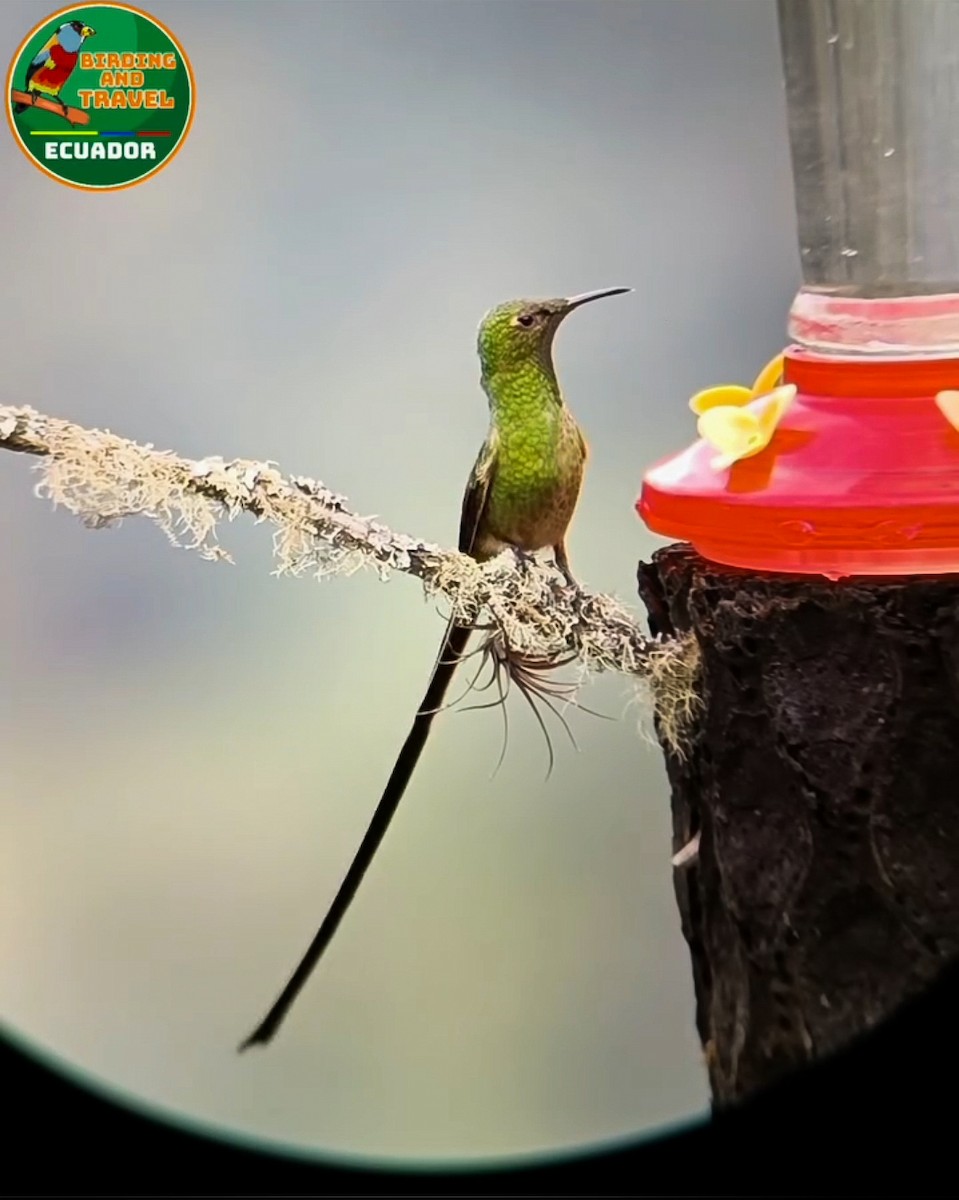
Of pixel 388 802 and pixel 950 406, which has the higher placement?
pixel 950 406

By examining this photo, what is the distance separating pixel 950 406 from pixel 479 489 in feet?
0.81

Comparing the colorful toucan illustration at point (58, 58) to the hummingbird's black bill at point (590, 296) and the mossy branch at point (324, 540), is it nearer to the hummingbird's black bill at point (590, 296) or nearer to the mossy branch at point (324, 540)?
the mossy branch at point (324, 540)

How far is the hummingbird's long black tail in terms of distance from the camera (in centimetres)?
70

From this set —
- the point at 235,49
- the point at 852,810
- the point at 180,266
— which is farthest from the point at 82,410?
the point at 852,810

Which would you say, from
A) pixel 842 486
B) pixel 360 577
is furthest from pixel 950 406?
pixel 360 577

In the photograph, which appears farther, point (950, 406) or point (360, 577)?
point (360, 577)

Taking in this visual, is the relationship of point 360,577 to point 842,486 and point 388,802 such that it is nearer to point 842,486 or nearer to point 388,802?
point 388,802

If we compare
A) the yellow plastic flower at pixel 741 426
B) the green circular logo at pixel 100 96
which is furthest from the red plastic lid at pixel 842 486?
the green circular logo at pixel 100 96

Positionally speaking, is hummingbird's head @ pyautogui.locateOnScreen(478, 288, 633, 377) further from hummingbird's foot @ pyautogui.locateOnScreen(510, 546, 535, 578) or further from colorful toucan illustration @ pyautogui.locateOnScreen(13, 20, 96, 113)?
colorful toucan illustration @ pyautogui.locateOnScreen(13, 20, 96, 113)

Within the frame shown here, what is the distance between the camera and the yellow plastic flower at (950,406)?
0.58 m

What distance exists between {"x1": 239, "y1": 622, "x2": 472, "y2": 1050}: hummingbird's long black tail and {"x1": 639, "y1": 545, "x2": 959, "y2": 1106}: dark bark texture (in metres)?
0.12

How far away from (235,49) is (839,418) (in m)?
0.37

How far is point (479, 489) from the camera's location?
69 centimetres

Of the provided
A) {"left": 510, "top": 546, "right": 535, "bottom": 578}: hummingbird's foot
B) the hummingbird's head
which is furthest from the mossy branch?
the hummingbird's head
